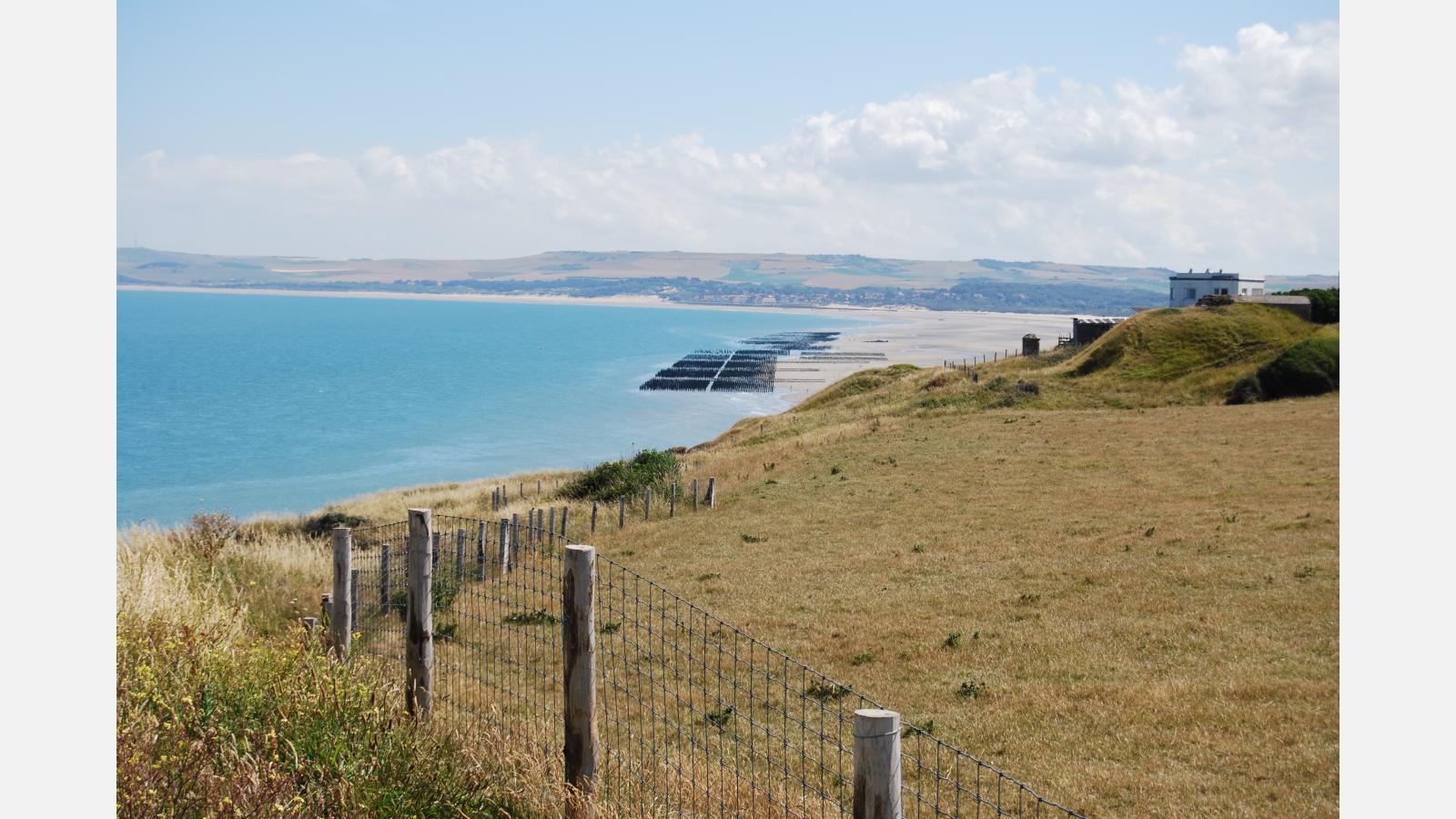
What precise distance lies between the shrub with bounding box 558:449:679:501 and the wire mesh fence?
10.2m

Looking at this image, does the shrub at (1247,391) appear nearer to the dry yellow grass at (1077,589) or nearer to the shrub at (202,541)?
the dry yellow grass at (1077,589)

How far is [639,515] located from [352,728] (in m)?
22.6

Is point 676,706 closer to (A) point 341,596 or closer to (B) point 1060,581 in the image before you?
(A) point 341,596

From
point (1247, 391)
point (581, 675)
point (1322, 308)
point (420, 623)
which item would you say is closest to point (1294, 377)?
point (1247, 391)

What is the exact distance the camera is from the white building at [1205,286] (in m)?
103

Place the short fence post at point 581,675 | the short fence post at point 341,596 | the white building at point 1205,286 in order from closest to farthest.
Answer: the short fence post at point 581,675
the short fence post at point 341,596
the white building at point 1205,286

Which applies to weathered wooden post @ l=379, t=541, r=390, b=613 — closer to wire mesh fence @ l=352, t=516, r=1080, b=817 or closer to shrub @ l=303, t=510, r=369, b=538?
wire mesh fence @ l=352, t=516, r=1080, b=817

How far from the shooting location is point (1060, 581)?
19719 mm

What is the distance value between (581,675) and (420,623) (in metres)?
2.40

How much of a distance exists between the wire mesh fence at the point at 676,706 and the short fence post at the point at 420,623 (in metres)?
0.63

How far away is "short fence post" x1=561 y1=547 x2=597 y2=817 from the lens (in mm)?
7590

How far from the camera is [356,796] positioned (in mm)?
6922

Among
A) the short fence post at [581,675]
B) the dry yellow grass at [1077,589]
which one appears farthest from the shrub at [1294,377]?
the short fence post at [581,675]
